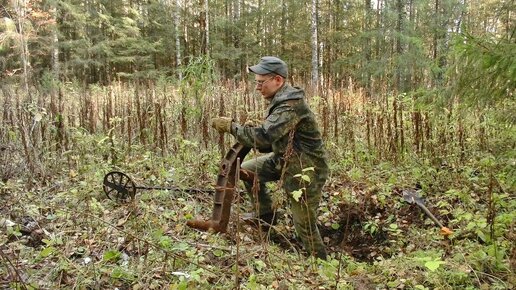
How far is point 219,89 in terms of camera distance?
6.84 m

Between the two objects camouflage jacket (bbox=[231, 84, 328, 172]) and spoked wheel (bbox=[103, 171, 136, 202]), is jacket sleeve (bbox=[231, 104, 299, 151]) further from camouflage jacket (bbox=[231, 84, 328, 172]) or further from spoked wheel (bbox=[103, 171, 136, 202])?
spoked wheel (bbox=[103, 171, 136, 202])

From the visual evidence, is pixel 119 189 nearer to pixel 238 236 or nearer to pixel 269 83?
pixel 269 83

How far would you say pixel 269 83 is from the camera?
3943 millimetres

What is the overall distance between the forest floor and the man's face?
1097mm

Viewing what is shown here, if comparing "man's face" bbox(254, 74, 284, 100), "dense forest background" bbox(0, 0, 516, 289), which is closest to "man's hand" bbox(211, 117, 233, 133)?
"man's face" bbox(254, 74, 284, 100)

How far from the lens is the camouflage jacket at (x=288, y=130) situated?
372 centimetres

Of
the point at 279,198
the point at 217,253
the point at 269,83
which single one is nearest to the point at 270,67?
the point at 269,83

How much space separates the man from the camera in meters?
3.73

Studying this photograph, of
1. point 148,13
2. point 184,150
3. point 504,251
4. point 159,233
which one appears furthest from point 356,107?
point 148,13

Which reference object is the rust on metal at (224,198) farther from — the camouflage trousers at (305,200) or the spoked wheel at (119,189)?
the spoked wheel at (119,189)

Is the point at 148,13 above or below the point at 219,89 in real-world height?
above

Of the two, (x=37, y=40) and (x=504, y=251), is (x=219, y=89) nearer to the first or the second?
(x=504, y=251)

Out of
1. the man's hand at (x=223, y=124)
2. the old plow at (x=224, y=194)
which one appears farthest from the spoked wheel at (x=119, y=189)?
the man's hand at (x=223, y=124)

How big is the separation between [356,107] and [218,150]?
3.22 metres
